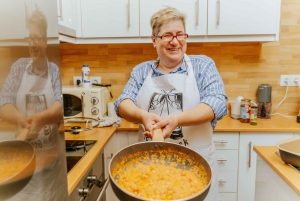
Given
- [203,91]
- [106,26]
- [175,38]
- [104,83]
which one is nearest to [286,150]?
[203,91]

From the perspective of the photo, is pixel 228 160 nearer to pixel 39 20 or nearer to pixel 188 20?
Result: pixel 188 20

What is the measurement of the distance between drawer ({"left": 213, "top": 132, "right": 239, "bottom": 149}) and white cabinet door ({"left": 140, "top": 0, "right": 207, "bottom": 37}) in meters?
0.72

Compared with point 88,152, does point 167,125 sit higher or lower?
higher

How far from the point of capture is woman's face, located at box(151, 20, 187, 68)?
3.78ft

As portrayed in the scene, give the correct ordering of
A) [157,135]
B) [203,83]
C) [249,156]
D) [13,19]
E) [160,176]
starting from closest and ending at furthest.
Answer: [13,19], [160,176], [157,135], [203,83], [249,156]

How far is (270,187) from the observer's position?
1.11m

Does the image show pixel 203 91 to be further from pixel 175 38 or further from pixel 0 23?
pixel 0 23

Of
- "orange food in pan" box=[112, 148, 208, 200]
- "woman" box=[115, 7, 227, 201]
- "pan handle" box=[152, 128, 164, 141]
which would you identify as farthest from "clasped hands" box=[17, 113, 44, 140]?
"woman" box=[115, 7, 227, 201]

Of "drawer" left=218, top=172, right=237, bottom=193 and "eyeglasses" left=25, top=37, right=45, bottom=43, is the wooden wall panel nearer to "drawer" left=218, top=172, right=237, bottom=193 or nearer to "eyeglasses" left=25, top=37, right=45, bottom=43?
"drawer" left=218, top=172, right=237, bottom=193

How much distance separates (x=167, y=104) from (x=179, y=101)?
0.06 m

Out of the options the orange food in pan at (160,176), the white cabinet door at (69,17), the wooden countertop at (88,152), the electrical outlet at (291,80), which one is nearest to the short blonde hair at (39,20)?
the orange food in pan at (160,176)

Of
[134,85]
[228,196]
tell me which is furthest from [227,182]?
[134,85]

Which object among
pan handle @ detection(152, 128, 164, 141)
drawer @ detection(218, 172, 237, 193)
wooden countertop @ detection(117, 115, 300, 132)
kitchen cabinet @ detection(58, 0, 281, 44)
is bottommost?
drawer @ detection(218, 172, 237, 193)

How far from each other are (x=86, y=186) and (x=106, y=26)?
1131 millimetres
